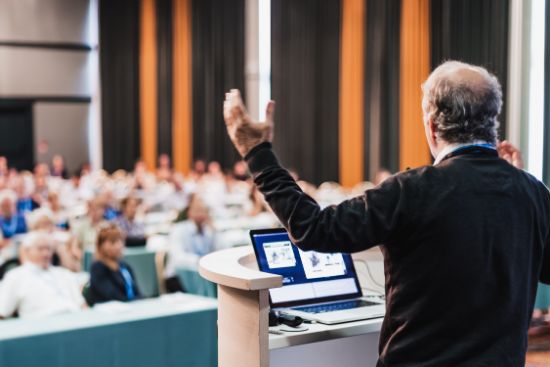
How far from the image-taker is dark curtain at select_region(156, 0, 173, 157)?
58.8 feet

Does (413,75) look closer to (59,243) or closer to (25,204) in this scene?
(25,204)

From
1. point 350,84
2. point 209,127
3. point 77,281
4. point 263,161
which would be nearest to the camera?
point 263,161

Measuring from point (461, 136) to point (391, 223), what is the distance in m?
0.25

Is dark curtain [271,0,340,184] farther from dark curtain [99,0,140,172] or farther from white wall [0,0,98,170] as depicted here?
white wall [0,0,98,170]

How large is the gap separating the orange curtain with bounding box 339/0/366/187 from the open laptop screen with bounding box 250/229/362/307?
10099 millimetres

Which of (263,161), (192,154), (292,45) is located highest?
(292,45)

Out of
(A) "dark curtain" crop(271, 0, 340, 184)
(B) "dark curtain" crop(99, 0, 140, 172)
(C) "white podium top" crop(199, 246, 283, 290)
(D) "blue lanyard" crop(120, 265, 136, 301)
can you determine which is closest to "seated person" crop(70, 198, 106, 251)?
(D) "blue lanyard" crop(120, 265, 136, 301)

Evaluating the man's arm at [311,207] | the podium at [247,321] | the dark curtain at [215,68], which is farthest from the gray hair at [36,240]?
the dark curtain at [215,68]

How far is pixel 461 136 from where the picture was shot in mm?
1651

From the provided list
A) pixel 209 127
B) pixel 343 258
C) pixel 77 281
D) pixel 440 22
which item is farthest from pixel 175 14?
pixel 343 258

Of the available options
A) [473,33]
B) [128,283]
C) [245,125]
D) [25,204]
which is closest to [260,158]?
[245,125]

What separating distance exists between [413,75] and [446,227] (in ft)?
33.5

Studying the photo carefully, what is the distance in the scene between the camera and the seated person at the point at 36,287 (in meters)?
4.62

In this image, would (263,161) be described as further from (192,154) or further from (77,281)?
(192,154)
